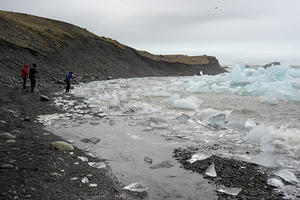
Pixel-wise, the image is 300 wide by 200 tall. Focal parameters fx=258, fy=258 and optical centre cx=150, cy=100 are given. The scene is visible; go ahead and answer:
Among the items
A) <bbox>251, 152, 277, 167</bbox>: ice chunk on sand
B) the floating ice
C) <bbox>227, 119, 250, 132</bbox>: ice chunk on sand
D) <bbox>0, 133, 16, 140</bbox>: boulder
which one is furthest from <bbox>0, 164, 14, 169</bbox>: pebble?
<bbox>227, 119, 250, 132</bbox>: ice chunk on sand

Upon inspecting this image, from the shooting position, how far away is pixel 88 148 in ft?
19.4

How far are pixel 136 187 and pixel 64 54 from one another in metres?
28.9

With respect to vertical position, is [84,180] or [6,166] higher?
[6,166]

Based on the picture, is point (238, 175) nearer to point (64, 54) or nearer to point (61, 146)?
point (61, 146)

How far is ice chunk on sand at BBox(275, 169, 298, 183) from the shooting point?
4.44 m

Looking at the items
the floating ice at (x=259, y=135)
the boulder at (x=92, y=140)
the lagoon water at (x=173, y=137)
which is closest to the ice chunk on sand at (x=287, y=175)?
the lagoon water at (x=173, y=137)

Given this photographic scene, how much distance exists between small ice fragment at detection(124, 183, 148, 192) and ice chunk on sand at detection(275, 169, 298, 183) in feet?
7.90

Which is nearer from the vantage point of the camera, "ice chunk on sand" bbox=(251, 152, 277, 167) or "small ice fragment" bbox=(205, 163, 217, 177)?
"small ice fragment" bbox=(205, 163, 217, 177)

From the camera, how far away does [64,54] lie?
30.5m

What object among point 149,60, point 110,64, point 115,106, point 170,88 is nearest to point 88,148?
point 115,106

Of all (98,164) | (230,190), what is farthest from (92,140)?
(230,190)

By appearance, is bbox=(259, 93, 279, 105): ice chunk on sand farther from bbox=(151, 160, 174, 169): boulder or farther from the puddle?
bbox=(151, 160, 174, 169): boulder

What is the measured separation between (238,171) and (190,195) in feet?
4.14

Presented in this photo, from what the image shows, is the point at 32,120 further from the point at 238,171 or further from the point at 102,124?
the point at 238,171
